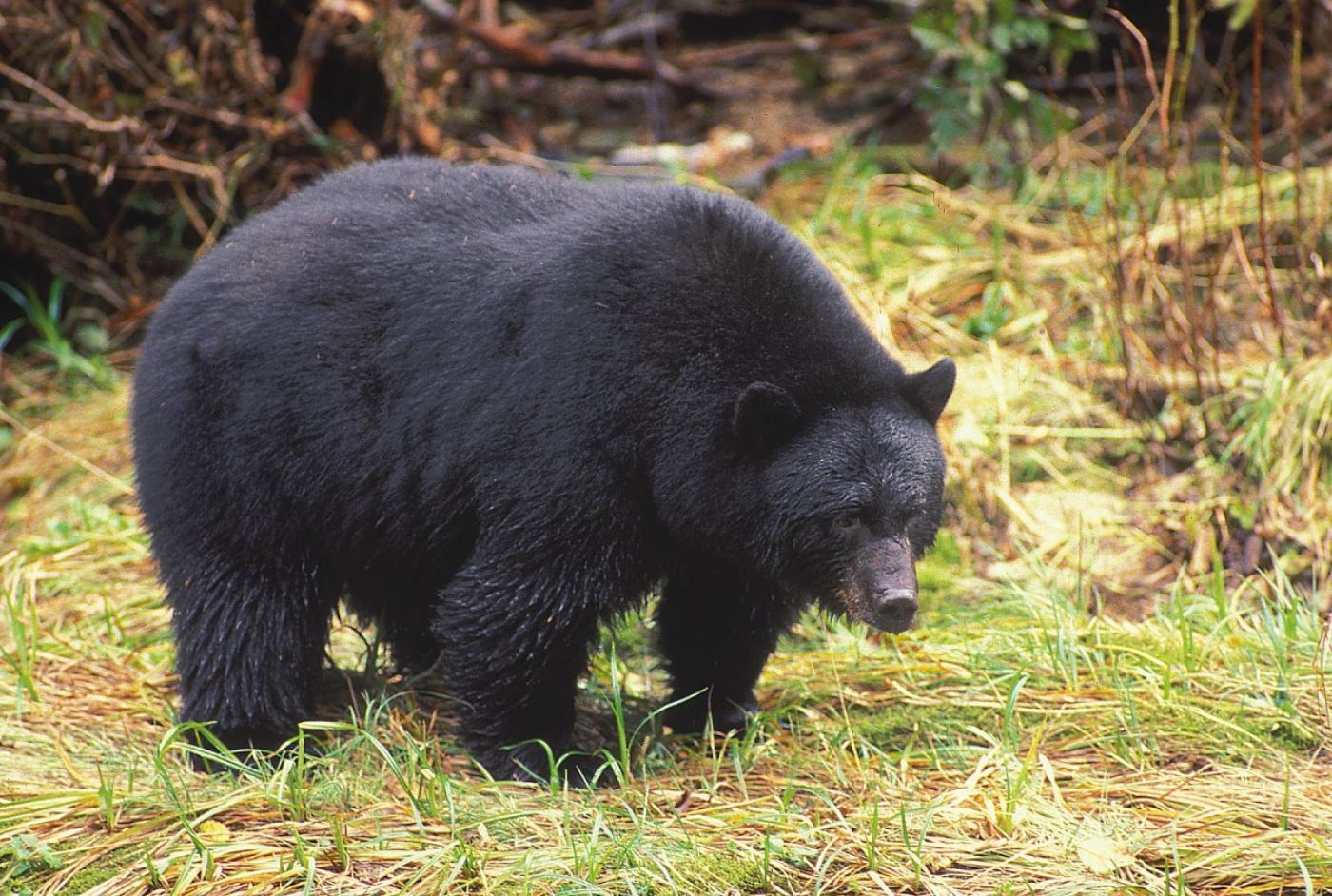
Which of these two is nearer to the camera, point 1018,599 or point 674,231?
point 674,231

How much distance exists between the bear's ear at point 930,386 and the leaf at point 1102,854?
133cm

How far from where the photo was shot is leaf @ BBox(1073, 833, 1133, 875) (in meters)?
4.04

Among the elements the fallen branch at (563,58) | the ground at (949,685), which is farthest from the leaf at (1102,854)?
the fallen branch at (563,58)

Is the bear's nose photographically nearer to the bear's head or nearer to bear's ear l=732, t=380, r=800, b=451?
the bear's head

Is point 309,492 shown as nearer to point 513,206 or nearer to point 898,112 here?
point 513,206

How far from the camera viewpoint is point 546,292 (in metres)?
4.70

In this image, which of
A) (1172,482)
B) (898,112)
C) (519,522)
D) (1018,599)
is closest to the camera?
(519,522)

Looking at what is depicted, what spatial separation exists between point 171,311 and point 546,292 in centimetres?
133

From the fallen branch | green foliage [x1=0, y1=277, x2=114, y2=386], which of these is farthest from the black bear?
the fallen branch

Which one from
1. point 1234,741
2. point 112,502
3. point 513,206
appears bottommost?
point 112,502

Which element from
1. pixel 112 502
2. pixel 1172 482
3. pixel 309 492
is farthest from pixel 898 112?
pixel 309 492

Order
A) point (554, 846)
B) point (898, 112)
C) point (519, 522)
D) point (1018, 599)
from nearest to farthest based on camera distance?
point (554, 846)
point (519, 522)
point (1018, 599)
point (898, 112)

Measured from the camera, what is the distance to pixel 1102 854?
4.11 metres

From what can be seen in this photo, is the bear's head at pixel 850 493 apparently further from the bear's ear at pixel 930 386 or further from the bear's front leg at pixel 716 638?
the bear's front leg at pixel 716 638
